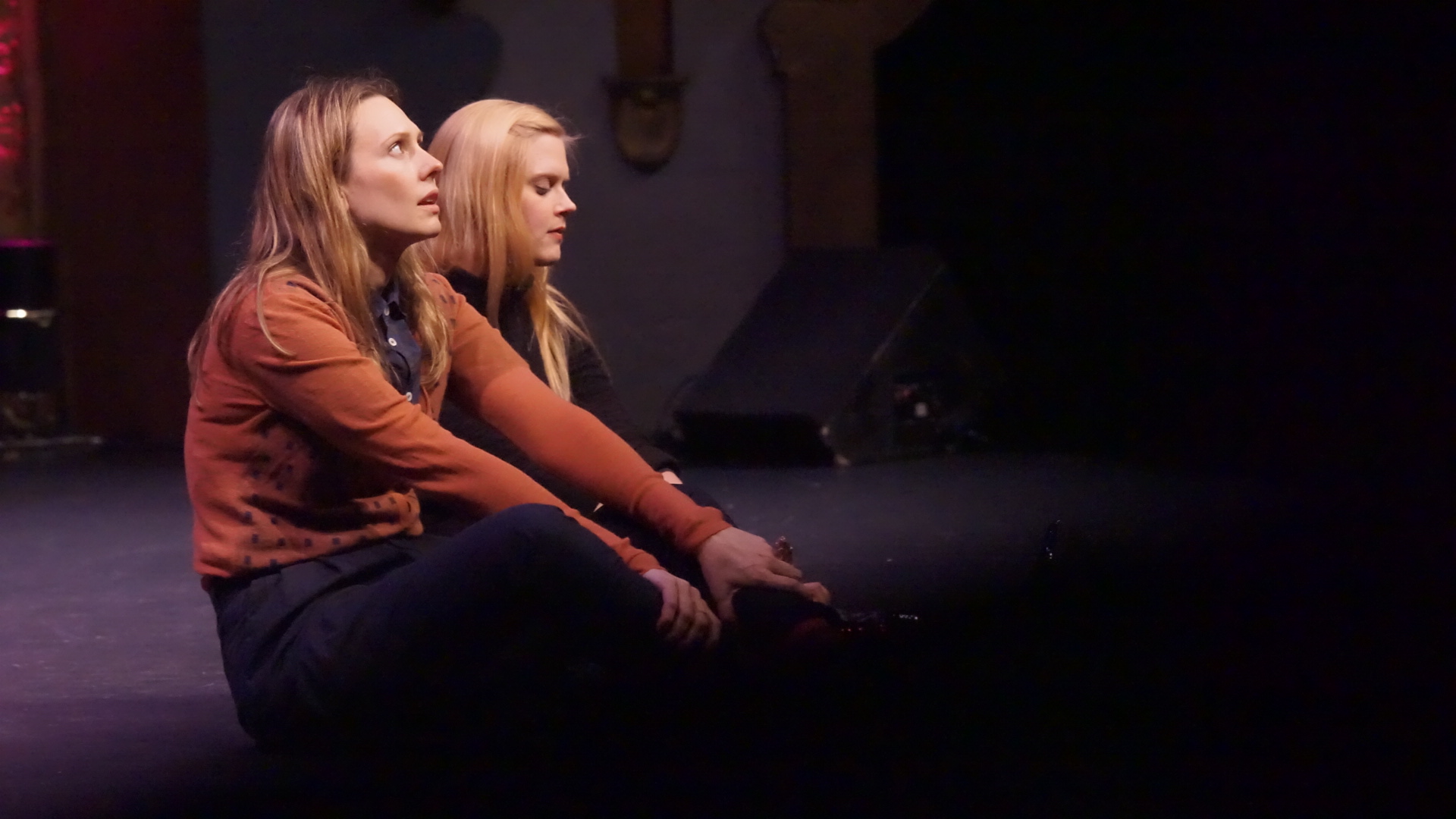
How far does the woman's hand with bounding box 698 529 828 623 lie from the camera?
1990mm

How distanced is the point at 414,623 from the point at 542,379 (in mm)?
888

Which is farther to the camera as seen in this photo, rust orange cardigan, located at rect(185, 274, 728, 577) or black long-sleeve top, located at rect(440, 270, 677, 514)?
black long-sleeve top, located at rect(440, 270, 677, 514)

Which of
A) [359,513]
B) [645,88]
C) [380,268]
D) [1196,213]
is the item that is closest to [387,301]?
[380,268]

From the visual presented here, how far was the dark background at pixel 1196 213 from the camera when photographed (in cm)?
487

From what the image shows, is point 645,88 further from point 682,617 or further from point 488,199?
point 682,617

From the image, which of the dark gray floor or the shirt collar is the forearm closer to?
the shirt collar

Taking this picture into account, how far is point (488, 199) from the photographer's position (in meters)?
2.62

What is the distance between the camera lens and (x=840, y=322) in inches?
210

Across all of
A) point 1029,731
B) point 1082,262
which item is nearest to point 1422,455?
point 1082,262

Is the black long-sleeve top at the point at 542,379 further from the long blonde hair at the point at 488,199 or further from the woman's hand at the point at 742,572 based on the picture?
the woman's hand at the point at 742,572

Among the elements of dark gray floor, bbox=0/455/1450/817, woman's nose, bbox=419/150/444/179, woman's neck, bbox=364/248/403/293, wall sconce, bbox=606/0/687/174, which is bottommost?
dark gray floor, bbox=0/455/1450/817

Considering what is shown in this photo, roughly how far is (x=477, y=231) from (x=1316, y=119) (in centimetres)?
328

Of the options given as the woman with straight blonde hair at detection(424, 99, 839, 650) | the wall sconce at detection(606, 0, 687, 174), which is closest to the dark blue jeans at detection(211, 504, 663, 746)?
the woman with straight blonde hair at detection(424, 99, 839, 650)

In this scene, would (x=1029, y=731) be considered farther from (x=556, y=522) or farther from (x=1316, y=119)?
(x=1316, y=119)
